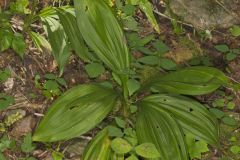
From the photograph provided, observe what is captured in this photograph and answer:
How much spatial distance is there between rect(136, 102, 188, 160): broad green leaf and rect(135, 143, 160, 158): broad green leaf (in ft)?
0.12

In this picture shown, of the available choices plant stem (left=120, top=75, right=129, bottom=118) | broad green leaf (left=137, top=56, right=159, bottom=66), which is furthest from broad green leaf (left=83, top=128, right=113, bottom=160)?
broad green leaf (left=137, top=56, right=159, bottom=66)

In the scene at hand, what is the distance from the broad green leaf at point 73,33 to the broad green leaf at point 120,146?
1.85ft

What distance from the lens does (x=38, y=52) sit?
2805mm

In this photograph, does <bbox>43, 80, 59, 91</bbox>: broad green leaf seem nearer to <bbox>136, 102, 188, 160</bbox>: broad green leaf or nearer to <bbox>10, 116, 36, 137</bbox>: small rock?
<bbox>10, 116, 36, 137</bbox>: small rock

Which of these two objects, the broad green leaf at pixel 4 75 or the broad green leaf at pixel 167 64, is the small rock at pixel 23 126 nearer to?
the broad green leaf at pixel 4 75

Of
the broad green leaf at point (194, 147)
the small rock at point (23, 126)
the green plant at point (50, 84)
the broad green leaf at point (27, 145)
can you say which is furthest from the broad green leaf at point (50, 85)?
the broad green leaf at point (194, 147)

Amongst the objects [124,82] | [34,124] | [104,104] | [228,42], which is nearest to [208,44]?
[228,42]

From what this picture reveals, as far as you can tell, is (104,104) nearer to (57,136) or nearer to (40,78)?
(57,136)

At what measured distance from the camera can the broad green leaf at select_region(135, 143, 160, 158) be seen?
2.17 meters

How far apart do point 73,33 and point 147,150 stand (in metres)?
0.89

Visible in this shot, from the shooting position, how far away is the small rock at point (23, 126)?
242 centimetres

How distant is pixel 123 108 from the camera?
2588 millimetres

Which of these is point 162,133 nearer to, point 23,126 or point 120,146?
point 120,146

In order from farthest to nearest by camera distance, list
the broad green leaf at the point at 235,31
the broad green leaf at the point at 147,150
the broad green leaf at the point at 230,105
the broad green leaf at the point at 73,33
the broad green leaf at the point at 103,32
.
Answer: the broad green leaf at the point at 235,31 < the broad green leaf at the point at 230,105 < the broad green leaf at the point at 73,33 < the broad green leaf at the point at 103,32 < the broad green leaf at the point at 147,150
